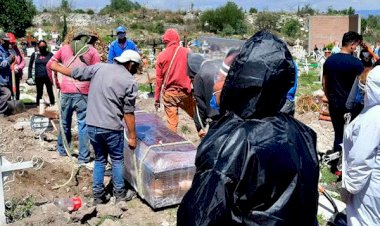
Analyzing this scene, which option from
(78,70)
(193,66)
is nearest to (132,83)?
(78,70)

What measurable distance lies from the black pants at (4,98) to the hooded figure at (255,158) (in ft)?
28.1

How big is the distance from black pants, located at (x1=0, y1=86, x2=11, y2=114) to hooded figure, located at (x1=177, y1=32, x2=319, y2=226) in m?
8.57

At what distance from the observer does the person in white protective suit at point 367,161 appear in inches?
120

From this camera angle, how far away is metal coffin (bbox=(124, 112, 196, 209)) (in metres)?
5.13

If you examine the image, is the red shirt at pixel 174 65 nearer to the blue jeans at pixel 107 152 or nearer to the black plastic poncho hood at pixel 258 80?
the blue jeans at pixel 107 152

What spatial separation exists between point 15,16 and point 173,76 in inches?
1442

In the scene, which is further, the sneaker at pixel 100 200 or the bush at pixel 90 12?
the bush at pixel 90 12

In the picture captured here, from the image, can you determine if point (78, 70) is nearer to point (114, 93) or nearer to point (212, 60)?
point (114, 93)

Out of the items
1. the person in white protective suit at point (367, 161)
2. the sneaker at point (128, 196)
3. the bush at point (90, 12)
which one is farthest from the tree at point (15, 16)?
the person in white protective suit at point (367, 161)

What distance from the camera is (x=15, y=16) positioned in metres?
39.9

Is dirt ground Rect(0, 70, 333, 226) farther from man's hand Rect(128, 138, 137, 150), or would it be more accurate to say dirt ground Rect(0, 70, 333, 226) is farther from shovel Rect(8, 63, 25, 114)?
man's hand Rect(128, 138, 137, 150)

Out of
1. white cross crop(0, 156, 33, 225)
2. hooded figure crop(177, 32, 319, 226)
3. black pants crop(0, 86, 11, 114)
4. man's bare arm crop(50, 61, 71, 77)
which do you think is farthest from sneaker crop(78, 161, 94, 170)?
Result: hooded figure crop(177, 32, 319, 226)

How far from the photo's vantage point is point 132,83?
503cm

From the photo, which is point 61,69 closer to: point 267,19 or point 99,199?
point 99,199
